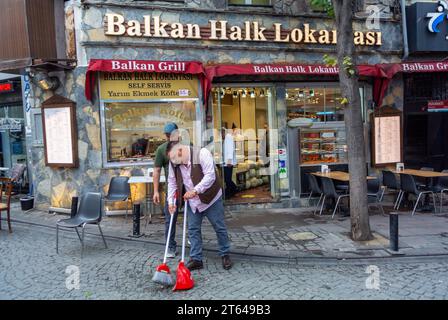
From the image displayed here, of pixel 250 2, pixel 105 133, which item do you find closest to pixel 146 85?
pixel 105 133

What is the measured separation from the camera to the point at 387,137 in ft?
32.9

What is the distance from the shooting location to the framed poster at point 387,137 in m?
9.91

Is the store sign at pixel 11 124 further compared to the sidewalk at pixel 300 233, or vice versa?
the store sign at pixel 11 124

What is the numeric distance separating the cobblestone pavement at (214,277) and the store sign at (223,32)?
4.67 metres

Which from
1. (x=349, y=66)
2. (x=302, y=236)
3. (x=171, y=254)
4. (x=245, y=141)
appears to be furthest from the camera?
(x=245, y=141)

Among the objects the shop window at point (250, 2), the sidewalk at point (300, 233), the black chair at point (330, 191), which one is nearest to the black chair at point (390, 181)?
the sidewalk at point (300, 233)

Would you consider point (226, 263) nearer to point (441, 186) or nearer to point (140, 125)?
point (140, 125)

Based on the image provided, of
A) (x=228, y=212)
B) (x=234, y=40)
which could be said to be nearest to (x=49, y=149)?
(x=228, y=212)

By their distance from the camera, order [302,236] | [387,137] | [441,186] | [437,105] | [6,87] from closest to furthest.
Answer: [302,236]
[441,186]
[387,137]
[437,105]
[6,87]

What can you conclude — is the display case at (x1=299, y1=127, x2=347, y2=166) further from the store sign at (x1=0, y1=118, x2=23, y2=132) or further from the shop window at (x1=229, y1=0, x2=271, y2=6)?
the store sign at (x1=0, y1=118, x2=23, y2=132)

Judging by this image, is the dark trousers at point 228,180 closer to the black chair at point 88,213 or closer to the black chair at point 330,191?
the black chair at point 330,191

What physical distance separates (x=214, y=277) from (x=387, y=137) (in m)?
6.84

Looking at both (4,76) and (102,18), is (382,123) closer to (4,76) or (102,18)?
(102,18)

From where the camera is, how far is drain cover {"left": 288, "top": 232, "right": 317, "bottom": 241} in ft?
22.0
